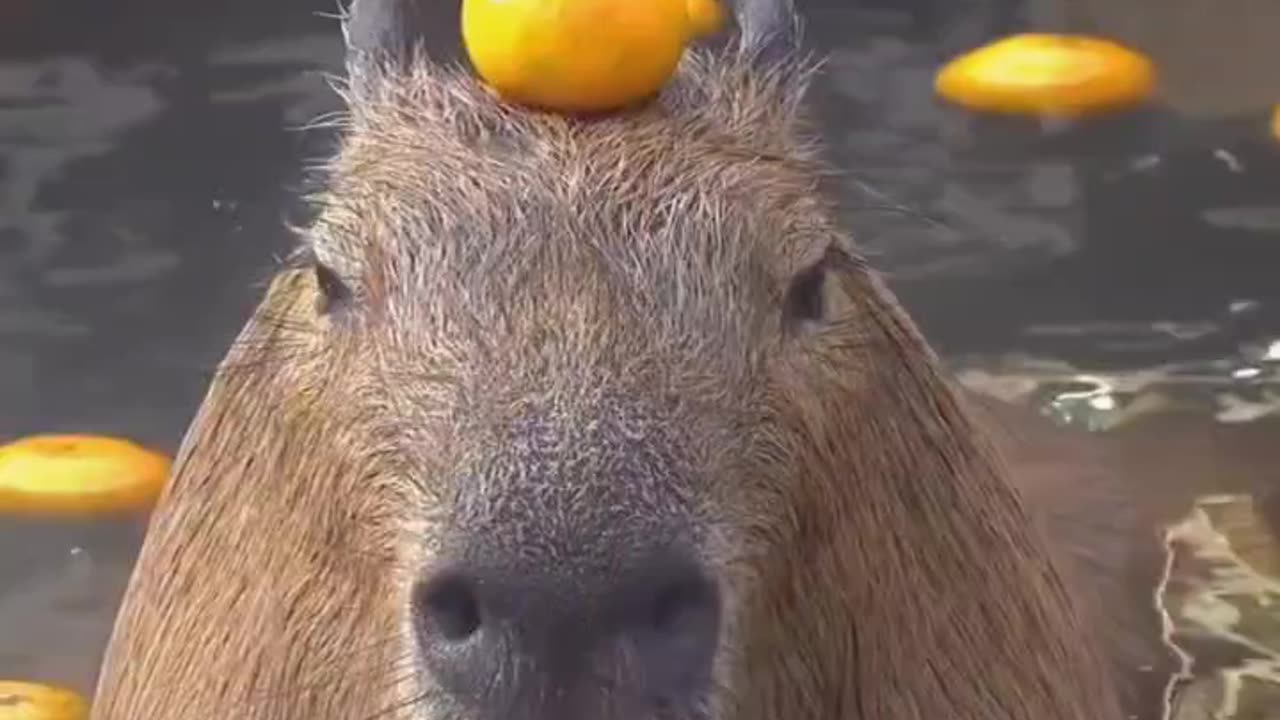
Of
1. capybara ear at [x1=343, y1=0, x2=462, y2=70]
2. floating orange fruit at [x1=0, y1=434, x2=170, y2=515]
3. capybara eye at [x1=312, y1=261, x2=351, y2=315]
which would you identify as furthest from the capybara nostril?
floating orange fruit at [x1=0, y1=434, x2=170, y2=515]

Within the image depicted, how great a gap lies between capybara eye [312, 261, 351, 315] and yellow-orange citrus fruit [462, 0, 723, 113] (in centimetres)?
23

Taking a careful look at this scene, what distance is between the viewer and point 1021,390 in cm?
520

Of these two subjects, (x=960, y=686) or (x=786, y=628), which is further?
(x=960, y=686)

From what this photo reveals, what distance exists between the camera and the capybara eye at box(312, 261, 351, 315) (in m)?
2.63

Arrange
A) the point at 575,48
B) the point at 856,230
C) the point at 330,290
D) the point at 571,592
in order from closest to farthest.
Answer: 1. the point at 571,592
2. the point at 575,48
3. the point at 330,290
4. the point at 856,230

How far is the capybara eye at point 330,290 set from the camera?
2.63m

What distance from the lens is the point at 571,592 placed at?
216 centimetres

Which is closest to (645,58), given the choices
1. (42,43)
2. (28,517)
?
(28,517)

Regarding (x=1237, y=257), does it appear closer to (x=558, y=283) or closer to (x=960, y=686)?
(x=960, y=686)

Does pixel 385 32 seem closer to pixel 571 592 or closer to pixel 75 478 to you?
pixel 571 592

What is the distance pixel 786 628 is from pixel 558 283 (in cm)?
49

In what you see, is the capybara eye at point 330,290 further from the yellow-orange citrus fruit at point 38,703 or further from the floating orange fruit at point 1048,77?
the floating orange fruit at point 1048,77

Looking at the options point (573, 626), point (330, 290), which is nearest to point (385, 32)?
point (330, 290)

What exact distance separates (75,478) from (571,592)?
2.93 meters
